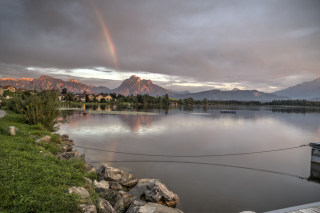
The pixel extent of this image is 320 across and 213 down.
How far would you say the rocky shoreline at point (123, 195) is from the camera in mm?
5742

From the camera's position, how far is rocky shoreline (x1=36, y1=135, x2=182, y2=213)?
5.74 m

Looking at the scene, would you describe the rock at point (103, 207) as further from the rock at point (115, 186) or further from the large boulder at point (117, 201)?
the rock at point (115, 186)

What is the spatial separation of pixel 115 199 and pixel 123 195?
796 millimetres

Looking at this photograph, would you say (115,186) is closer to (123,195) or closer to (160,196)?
(123,195)

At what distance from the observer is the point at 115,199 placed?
22.9ft

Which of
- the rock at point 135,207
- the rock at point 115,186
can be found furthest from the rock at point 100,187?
the rock at point 135,207

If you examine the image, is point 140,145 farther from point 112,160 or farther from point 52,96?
point 52,96

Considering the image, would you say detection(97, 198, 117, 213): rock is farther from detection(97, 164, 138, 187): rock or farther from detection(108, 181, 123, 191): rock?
detection(97, 164, 138, 187): rock

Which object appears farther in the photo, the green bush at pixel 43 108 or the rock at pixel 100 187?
the green bush at pixel 43 108

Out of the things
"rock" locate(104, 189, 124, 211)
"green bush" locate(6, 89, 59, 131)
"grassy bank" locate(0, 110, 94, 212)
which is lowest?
"rock" locate(104, 189, 124, 211)

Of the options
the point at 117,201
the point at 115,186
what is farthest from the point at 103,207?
the point at 115,186

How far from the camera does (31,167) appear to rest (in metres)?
6.64

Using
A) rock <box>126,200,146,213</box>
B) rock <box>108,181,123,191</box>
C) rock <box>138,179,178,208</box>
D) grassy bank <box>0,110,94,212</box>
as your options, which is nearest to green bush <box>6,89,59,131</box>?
grassy bank <box>0,110,94,212</box>

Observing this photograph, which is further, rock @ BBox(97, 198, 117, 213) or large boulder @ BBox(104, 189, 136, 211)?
large boulder @ BBox(104, 189, 136, 211)
